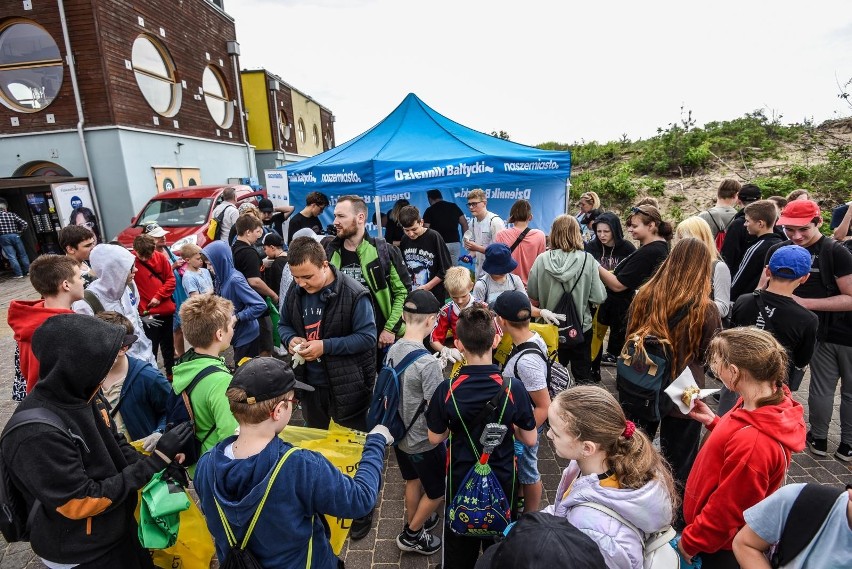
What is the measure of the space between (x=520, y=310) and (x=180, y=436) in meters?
1.88

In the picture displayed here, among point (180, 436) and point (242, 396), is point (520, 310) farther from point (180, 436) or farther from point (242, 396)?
point (180, 436)

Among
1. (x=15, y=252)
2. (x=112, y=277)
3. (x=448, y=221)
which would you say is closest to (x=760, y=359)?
(x=112, y=277)

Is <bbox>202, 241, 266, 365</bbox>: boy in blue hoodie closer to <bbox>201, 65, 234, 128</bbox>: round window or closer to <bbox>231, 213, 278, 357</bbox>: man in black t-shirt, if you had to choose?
<bbox>231, 213, 278, 357</bbox>: man in black t-shirt

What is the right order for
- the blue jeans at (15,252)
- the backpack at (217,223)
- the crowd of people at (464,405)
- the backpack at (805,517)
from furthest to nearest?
the blue jeans at (15,252) < the backpack at (217,223) < the crowd of people at (464,405) < the backpack at (805,517)

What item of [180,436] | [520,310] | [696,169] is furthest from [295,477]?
[696,169]

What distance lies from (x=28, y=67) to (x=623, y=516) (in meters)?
19.4

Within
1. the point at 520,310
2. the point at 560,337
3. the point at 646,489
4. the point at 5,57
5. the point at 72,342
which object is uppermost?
the point at 5,57

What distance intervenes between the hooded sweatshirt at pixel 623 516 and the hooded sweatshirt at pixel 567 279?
2.76m

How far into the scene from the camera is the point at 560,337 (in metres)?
4.27

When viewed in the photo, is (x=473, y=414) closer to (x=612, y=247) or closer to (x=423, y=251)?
(x=423, y=251)

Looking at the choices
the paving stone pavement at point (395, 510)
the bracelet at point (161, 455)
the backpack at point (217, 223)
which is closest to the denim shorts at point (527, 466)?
the paving stone pavement at point (395, 510)

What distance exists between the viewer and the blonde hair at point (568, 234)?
4184 millimetres

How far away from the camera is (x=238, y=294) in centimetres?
459

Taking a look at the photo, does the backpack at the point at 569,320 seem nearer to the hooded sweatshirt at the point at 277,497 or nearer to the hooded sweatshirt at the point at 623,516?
the hooded sweatshirt at the point at 623,516
